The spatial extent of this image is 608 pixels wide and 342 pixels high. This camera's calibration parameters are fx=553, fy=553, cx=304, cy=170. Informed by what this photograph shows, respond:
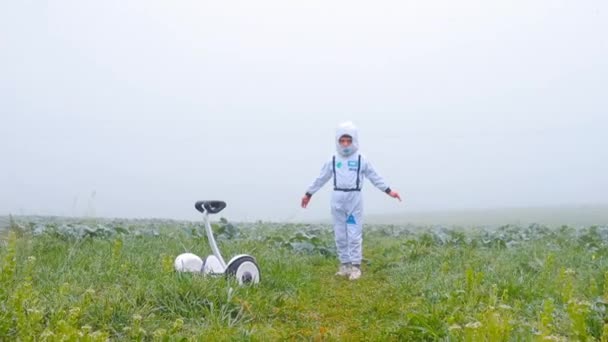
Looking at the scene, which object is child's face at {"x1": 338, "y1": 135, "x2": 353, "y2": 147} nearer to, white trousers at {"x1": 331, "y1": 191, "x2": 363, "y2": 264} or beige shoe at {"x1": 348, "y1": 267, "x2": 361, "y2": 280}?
white trousers at {"x1": 331, "y1": 191, "x2": 363, "y2": 264}

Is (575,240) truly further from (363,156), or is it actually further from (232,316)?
(232,316)

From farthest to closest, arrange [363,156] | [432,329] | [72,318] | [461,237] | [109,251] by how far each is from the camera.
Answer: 1. [461,237]
2. [363,156]
3. [109,251]
4. [432,329]
5. [72,318]

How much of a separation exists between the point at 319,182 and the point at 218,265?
2.69m

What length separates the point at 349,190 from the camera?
312 inches

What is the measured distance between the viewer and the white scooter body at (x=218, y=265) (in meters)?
5.79

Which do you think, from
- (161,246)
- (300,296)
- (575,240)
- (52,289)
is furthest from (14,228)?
(575,240)

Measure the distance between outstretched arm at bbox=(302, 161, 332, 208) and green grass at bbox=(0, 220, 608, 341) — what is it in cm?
98

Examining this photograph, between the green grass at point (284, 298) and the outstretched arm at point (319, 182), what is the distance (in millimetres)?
980

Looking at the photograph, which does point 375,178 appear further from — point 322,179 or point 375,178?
point 322,179

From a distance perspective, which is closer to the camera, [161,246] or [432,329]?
[432,329]

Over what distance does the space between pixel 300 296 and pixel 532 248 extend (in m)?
5.27

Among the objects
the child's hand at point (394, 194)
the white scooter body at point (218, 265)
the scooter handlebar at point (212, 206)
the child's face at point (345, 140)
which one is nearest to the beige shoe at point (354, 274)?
A: the child's hand at point (394, 194)

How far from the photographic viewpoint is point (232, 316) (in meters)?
4.89

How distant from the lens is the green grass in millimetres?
3924
